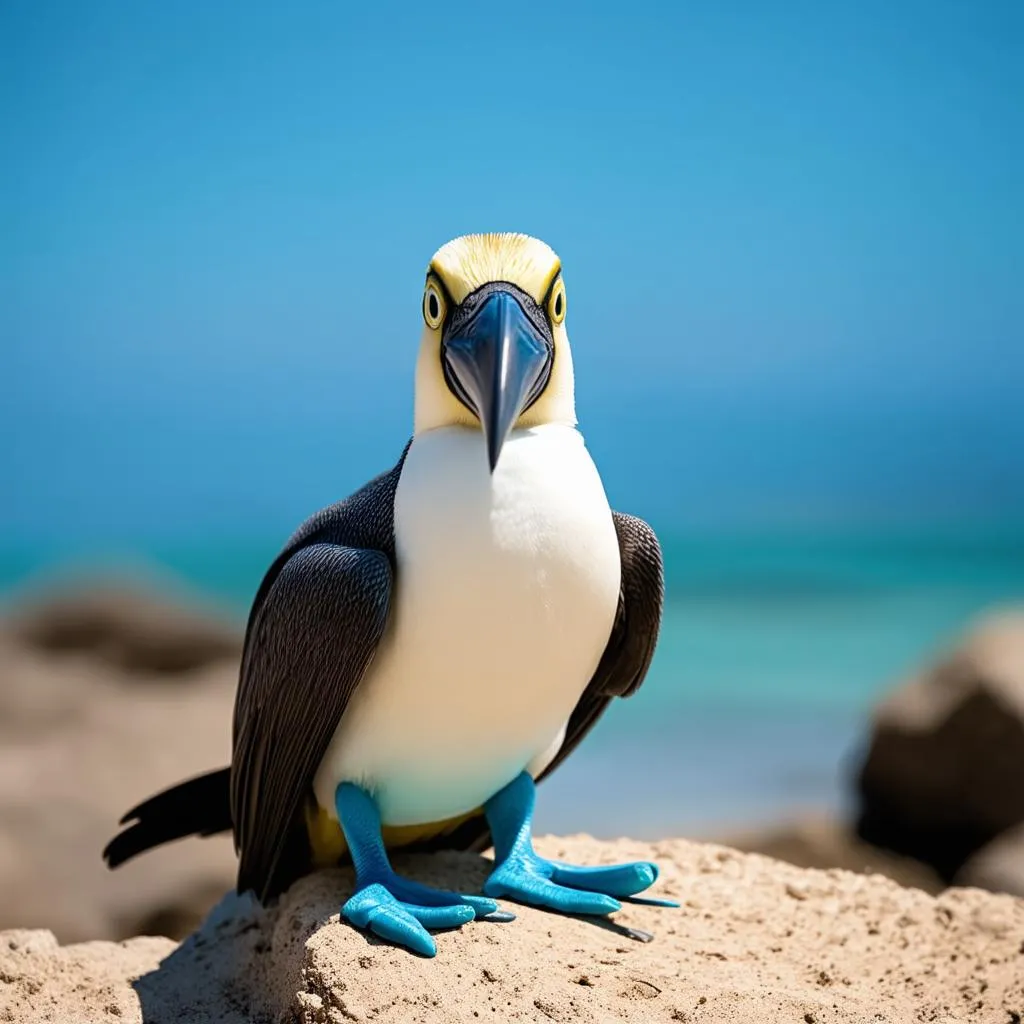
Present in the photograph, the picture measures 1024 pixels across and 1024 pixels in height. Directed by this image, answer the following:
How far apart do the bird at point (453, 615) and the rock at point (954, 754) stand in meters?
5.67

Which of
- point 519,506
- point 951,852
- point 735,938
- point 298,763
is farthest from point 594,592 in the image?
point 951,852

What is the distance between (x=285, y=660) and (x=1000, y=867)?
5947mm

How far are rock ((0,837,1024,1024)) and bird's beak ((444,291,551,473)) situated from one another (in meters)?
1.46

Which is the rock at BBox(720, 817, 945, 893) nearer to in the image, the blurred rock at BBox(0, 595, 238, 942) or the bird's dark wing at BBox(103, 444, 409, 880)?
the blurred rock at BBox(0, 595, 238, 942)

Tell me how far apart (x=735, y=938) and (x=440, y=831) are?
1.11 m

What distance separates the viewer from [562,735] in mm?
4816

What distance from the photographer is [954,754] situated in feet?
31.8

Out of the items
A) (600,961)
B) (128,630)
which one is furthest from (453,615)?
(128,630)

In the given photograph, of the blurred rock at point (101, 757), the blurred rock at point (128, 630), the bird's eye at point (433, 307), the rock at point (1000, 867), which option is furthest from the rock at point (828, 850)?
the bird's eye at point (433, 307)

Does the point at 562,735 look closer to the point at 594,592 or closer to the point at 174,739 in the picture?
the point at 594,592

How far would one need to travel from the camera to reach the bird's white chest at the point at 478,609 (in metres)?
4.04

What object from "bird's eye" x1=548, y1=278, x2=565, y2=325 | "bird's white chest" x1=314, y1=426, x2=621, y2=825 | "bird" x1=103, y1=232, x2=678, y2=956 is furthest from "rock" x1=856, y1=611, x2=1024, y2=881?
"bird's eye" x1=548, y1=278, x2=565, y2=325

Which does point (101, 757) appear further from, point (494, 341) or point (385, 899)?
point (494, 341)

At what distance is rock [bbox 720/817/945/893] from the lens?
32.6ft
